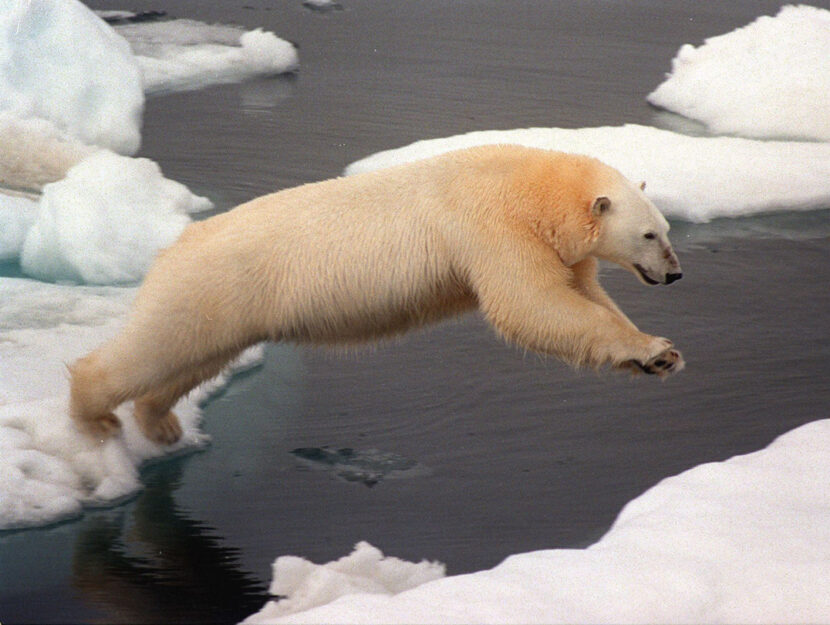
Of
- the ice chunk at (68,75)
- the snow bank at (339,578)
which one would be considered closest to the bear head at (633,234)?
the snow bank at (339,578)

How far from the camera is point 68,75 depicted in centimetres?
587

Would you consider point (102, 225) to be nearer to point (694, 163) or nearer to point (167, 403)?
point (167, 403)

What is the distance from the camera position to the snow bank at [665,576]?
2211mm

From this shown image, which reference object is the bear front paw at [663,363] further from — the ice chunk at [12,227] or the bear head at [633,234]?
the ice chunk at [12,227]

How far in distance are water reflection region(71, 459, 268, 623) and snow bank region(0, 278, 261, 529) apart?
104 millimetres

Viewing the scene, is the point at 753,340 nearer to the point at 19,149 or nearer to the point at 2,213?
the point at 2,213

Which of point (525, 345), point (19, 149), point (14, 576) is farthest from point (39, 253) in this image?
point (525, 345)

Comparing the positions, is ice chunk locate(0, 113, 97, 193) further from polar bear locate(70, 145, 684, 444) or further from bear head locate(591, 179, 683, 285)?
bear head locate(591, 179, 683, 285)

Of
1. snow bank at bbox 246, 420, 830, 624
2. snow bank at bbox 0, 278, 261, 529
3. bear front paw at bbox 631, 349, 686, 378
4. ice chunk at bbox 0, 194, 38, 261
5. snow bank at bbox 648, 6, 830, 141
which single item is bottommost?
snow bank at bbox 0, 278, 261, 529

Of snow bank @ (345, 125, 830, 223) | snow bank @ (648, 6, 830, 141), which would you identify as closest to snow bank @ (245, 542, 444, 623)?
snow bank @ (345, 125, 830, 223)

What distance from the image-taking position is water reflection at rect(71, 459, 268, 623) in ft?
8.43

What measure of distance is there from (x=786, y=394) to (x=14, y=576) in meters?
2.50

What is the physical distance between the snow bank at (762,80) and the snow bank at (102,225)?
10.9 ft

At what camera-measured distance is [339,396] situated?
12.4 ft
